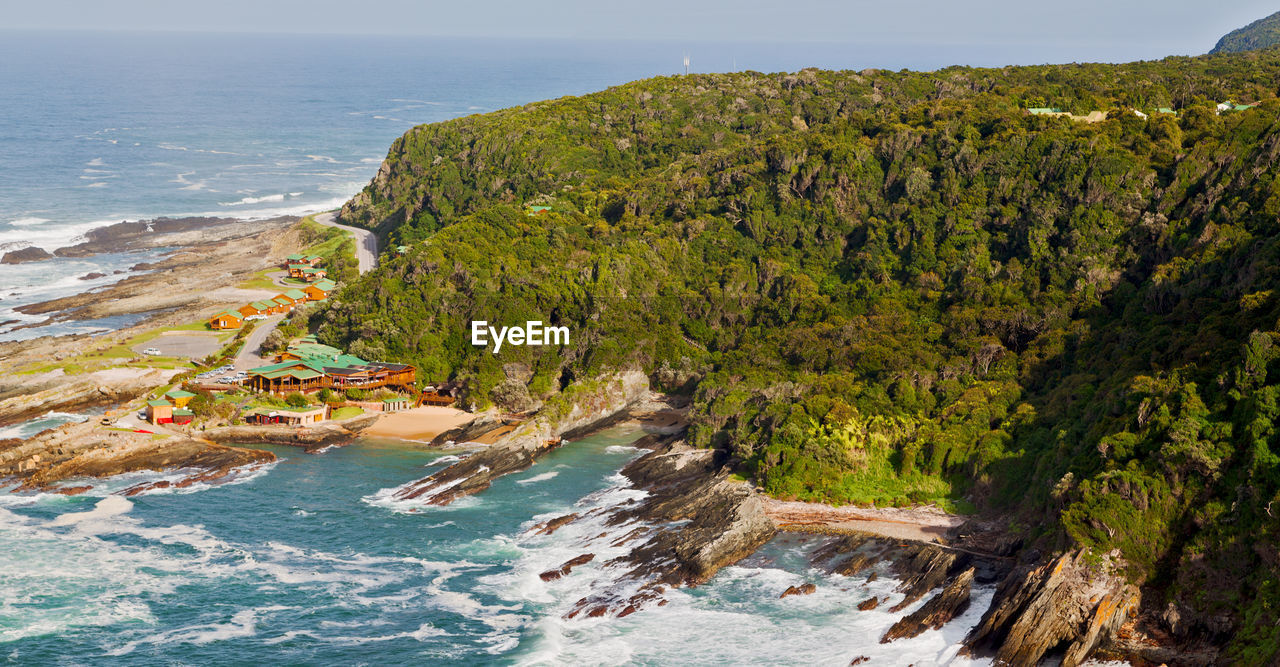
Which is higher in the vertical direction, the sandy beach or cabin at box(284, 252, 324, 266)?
cabin at box(284, 252, 324, 266)

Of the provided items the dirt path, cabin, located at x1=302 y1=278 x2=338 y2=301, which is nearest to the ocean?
the dirt path

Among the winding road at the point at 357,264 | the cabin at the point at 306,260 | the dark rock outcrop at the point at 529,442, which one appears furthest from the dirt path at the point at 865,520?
the cabin at the point at 306,260

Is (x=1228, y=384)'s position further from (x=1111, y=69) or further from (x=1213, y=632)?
(x=1111, y=69)

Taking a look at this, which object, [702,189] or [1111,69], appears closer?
[702,189]

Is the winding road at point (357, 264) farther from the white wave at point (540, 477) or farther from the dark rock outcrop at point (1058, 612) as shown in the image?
the dark rock outcrop at point (1058, 612)

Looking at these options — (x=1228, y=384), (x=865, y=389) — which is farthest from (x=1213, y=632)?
(x=865, y=389)

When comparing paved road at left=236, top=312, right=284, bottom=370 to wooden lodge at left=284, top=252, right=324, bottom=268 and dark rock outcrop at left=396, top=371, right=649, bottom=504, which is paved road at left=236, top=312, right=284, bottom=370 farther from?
dark rock outcrop at left=396, top=371, right=649, bottom=504
